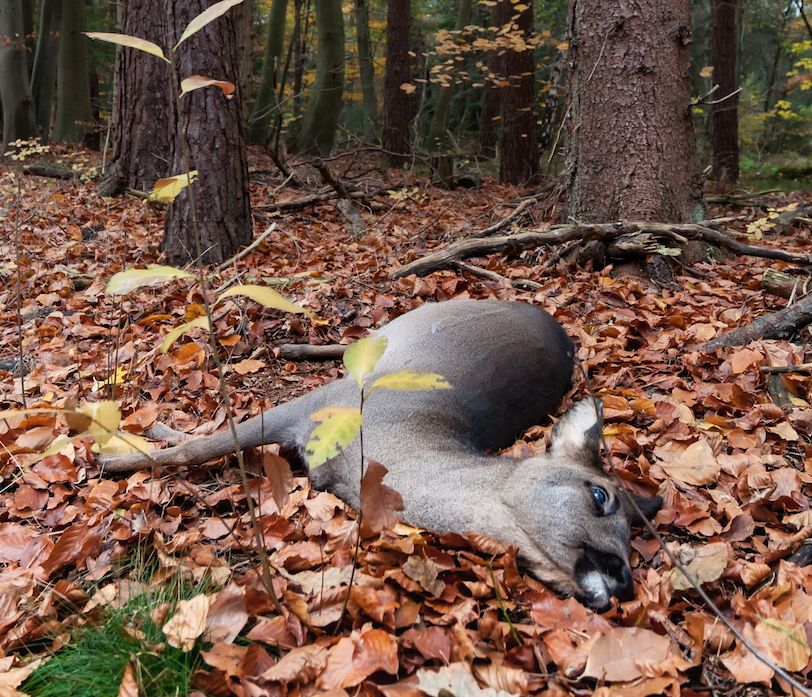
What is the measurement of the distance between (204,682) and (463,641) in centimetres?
83

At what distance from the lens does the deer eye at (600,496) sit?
271cm

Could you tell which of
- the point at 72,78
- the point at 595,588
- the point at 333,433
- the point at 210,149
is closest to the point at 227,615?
the point at 333,433

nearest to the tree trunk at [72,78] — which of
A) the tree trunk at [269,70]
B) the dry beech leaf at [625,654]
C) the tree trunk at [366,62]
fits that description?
the tree trunk at [269,70]

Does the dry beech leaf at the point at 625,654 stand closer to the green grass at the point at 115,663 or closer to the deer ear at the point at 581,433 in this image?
the deer ear at the point at 581,433

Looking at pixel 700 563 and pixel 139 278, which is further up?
pixel 139 278

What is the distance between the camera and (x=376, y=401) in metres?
3.87

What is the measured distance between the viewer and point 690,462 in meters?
3.55

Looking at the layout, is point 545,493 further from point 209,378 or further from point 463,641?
point 209,378

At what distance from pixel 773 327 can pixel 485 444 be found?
2.16 m

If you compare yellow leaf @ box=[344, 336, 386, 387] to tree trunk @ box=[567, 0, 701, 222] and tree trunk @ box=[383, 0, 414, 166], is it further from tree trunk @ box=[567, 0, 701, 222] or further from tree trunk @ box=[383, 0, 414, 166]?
tree trunk @ box=[383, 0, 414, 166]

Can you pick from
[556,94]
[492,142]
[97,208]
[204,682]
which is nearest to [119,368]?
[204,682]

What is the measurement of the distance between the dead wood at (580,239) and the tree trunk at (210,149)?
177 centimetres

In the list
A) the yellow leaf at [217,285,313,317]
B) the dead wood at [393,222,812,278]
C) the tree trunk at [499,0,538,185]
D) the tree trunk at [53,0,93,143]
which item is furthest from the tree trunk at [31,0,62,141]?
the yellow leaf at [217,285,313,317]

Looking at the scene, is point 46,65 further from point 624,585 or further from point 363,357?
point 624,585
